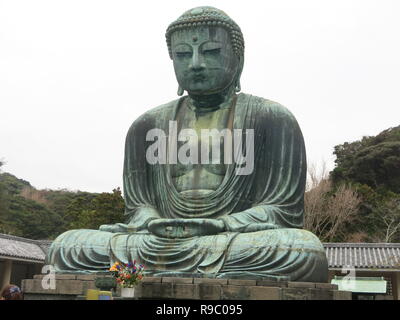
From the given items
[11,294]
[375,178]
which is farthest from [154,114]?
[375,178]

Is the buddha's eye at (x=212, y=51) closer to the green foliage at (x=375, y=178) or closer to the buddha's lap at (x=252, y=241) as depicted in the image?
the buddha's lap at (x=252, y=241)

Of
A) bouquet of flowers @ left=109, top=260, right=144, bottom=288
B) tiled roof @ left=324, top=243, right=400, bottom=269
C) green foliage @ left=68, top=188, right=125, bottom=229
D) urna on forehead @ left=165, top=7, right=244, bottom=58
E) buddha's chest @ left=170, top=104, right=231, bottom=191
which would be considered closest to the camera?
bouquet of flowers @ left=109, top=260, right=144, bottom=288

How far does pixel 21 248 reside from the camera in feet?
63.3

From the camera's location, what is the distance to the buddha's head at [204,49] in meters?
8.27

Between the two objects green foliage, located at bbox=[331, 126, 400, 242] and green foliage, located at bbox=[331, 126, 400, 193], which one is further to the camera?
green foliage, located at bbox=[331, 126, 400, 193]

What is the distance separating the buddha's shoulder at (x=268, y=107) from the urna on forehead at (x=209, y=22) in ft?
2.57

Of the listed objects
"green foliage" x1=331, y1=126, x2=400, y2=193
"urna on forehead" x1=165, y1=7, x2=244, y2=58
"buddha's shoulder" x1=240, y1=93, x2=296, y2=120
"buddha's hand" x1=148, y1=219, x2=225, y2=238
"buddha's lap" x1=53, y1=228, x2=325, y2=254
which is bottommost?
"buddha's lap" x1=53, y1=228, x2=325, y2=254

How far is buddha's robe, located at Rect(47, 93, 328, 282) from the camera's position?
6637 mm

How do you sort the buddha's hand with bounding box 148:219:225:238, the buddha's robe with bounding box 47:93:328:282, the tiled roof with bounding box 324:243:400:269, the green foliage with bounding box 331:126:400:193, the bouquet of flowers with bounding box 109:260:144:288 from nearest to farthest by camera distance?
the bouquet of flowers with bounding box 109:260:144:288 < the buddha's robe with bounding box 47:93:328:282 < the buddha's hand with bounding box 148:219:225:238 < the tiled roof with bounding box 324:243:400:269 < the green foliage with bounding box 331:126:400:193

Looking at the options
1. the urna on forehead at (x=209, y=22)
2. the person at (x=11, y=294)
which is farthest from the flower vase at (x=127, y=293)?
the urna on forehead at (x=209, y=22)

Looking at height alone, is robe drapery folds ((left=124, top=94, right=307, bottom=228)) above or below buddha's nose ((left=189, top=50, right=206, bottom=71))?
below

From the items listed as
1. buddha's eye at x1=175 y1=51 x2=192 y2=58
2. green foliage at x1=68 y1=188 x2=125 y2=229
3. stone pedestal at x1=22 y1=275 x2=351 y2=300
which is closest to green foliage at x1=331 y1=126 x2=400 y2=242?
green foliage at x1=68 y1=188 x2=125 y2=229

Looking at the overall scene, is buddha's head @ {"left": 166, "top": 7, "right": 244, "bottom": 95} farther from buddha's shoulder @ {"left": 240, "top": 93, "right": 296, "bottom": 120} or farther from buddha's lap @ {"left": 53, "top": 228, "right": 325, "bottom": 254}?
buddha's lap @ {"left": 53, "top": 228, "right": 325, "bottom": 254}
